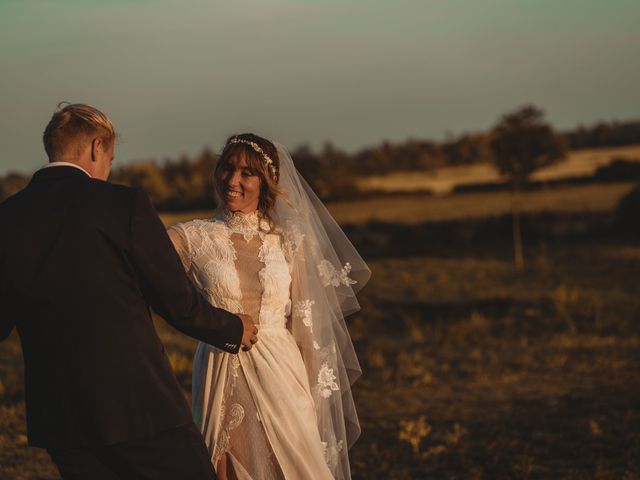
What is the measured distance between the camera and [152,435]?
10.5ft

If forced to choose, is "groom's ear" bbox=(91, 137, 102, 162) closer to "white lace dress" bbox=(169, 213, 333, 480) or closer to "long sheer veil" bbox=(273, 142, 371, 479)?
"white lace dress" bbox=(169, 213, 333, 480)

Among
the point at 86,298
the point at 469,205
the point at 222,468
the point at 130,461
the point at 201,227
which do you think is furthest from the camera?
the point at 469,205

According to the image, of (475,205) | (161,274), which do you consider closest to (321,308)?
(161,274)

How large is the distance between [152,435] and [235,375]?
1270 mm

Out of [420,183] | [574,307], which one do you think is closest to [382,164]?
[420,183]

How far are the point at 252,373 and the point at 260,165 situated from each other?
104 cm

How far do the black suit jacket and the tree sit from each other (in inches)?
639

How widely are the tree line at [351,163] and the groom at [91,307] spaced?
74.3 ft

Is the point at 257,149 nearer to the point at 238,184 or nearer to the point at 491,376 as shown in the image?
the point at 238,184

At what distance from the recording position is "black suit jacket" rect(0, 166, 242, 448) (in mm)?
3086

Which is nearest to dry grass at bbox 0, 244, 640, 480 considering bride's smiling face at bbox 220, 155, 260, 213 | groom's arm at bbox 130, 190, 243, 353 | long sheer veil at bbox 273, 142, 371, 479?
long sheer veil at bbox 273, 142, 371, 479

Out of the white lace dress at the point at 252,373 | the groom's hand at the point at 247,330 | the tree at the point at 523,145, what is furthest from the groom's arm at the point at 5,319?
the tree at the point at 523,145

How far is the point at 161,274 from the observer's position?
3156 millimetres

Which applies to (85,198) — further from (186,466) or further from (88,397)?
(186,466)
